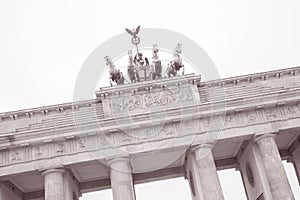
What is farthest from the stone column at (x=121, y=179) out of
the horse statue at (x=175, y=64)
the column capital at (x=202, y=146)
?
the horse statue at (x=175, y=64)

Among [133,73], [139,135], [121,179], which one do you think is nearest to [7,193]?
[121,179]

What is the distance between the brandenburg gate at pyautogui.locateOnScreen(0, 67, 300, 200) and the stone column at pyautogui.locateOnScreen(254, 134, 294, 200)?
55mm

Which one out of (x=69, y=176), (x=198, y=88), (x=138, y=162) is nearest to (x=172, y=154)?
(x=138, y=162)

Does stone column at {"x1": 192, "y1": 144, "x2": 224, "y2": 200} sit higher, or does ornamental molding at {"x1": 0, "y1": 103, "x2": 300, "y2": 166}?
ornamental molding at {"x1": 0, "y1": 103, "x2": 300, "y2": 166}

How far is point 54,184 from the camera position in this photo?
22859 millimetres

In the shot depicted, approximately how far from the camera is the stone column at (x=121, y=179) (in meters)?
22.3

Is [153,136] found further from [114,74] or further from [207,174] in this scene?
[114,74]

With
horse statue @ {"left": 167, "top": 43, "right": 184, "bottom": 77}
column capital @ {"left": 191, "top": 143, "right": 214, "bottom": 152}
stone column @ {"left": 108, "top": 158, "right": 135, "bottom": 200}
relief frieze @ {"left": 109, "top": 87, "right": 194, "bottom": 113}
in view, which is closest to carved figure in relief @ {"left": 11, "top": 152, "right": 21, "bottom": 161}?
stone column @ {"left": 108, "top": 158, "right": 135, "bottom": 200}

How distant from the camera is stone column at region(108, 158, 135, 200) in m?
22.3

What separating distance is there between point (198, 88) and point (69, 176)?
32.9ft

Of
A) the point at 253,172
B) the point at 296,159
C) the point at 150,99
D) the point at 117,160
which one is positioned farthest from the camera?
the point at 296,159

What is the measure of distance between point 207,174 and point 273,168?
12.3 feet

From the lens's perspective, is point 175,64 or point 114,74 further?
point 175,64

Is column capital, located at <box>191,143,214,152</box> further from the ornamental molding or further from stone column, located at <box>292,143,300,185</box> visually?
stone column, located at <box>292,143,300,185</box>
